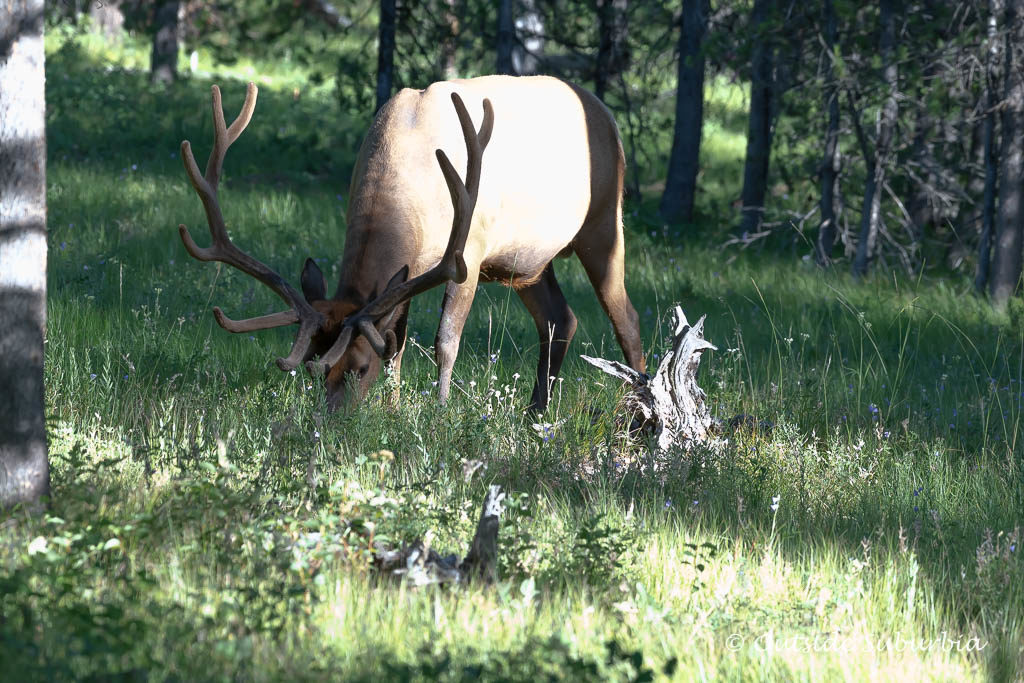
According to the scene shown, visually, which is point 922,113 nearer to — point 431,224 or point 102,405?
point 431,224

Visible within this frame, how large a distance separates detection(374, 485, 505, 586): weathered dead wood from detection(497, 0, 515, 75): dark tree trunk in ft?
29.2

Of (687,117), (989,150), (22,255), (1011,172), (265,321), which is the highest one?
(687,117)

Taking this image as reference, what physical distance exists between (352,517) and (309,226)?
24.4 ft

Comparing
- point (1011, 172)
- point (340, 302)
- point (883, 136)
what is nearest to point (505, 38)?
point (883, 136)

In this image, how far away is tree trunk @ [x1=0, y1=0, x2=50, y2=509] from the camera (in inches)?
148

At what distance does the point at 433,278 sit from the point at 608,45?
10139mm

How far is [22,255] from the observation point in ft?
12.5

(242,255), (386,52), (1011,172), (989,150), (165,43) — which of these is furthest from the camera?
(165,43)

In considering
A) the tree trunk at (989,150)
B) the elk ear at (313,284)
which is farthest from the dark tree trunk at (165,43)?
the elk ear at (313,284)

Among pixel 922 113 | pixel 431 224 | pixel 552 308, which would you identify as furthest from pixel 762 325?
pixel 922 113

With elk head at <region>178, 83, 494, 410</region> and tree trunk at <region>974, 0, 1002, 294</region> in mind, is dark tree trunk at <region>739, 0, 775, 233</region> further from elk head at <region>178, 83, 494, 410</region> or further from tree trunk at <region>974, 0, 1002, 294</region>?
elk head at <region>178, 83, 494, 410</region>

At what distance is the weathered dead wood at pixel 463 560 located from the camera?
3.66 metres

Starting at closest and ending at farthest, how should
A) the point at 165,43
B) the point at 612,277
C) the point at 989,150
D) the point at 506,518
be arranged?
the point at 506,518 → the point at 612,277 → the point at 989,150 → the point at 165,43

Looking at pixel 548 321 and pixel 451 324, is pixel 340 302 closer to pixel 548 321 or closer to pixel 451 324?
pixel 451 324
